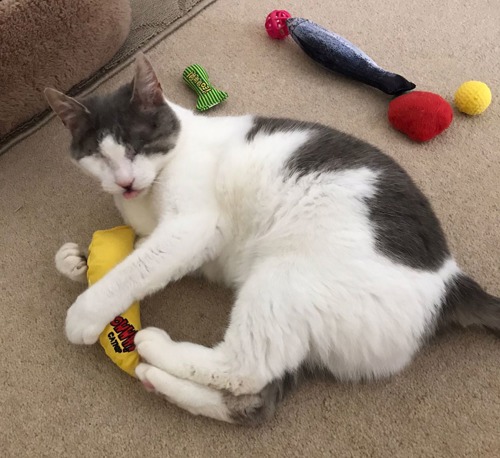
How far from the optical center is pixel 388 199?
53.9 inches

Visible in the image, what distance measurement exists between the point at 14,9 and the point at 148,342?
1.33 metres

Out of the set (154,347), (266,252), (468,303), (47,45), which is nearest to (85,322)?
(154,347)

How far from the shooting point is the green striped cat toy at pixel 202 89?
207cm

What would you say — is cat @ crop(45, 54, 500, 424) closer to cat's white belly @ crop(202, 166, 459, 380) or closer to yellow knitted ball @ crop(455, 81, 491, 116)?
cat's white belly @ crop(202, 166, 459, 380)

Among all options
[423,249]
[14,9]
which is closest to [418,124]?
[423,249]

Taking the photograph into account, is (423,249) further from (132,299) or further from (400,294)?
(132,299)

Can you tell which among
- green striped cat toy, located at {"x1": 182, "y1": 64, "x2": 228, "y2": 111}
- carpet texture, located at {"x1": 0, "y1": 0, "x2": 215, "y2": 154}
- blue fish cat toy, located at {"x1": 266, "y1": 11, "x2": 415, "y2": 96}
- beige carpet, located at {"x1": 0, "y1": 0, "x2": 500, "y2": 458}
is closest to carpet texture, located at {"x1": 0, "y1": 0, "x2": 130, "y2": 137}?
carpet texture, located at {"x1": 0, "y1": 0, "x2": 215, "y2": 154}

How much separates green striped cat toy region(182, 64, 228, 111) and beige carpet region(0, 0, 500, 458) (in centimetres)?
5

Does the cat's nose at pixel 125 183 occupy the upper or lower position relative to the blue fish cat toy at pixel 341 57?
lower

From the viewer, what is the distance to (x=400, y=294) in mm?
1274

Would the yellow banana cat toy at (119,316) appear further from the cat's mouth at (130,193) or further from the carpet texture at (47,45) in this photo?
the carpet texture at (47,45)

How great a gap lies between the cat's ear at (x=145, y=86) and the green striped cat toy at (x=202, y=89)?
1.72ft

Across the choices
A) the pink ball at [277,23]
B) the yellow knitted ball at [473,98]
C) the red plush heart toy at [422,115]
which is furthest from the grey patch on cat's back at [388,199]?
the pink ball at [277,23]

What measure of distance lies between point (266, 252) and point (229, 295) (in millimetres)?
298
